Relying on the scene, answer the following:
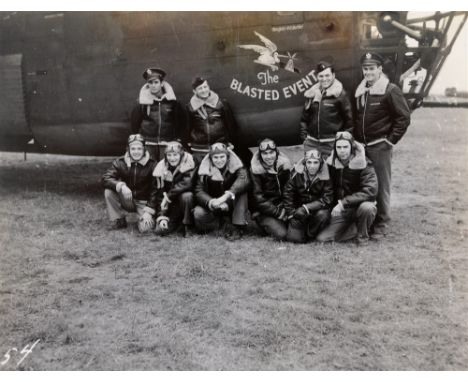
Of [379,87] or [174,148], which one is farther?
[174,148]

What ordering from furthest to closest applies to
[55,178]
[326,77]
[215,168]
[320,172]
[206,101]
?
[55,178], [206,101], [215,168], [326,77], [320,172]

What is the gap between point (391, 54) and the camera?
521cm

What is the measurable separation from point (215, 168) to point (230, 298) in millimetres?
1721

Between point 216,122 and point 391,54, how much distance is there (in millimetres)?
1993

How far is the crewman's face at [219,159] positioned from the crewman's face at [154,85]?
1.08m

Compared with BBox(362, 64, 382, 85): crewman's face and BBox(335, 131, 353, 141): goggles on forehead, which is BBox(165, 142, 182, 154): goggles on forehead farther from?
BBox(362, 64, 382, 85): crewman's face

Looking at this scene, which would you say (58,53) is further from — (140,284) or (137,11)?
(140,284)

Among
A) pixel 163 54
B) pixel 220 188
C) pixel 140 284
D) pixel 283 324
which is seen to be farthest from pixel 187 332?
pixel 163 54

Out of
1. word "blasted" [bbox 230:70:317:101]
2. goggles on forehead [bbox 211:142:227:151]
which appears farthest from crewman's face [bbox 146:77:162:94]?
goggles on forehead [bbox 211:142:227:151]

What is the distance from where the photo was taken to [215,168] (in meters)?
4.90

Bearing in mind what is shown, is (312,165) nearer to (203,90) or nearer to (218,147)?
(218,147)

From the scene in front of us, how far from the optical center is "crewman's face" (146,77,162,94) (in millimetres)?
5281

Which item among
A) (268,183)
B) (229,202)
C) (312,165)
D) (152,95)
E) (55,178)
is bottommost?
(55,178)

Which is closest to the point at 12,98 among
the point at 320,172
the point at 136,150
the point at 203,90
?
the point at 136,150
